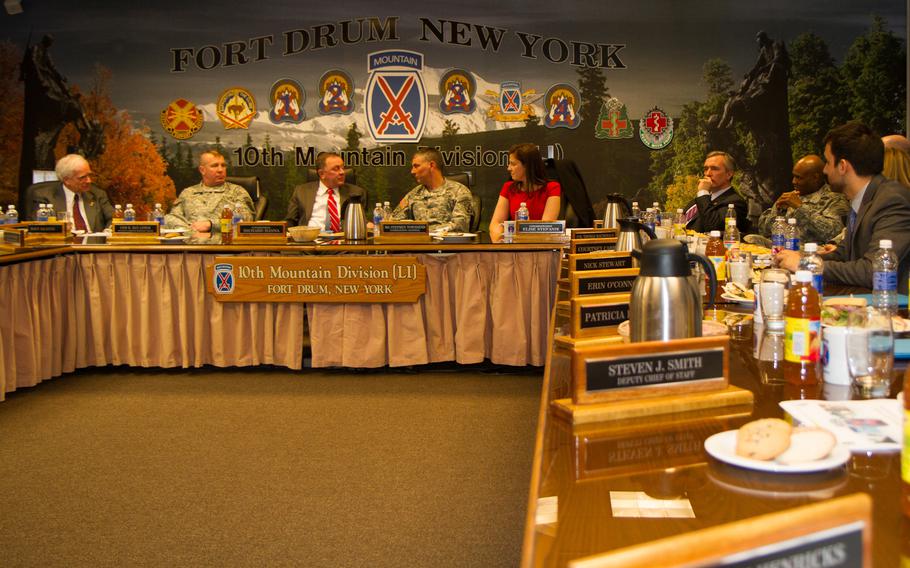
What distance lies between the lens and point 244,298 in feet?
15.6

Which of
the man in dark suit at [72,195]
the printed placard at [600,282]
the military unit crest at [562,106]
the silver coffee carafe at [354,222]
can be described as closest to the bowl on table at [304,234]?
the silver coffee carafe at [354,222]

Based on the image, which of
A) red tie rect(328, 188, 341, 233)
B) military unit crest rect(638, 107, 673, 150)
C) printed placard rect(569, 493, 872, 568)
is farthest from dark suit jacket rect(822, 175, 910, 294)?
military unit crest rect(638, 107, 673, 150)

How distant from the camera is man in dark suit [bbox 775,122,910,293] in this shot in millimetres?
3105

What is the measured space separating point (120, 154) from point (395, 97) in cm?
269

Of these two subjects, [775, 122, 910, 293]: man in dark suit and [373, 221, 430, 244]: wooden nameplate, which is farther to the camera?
[373, 221, 430, 244]: wooden nameplate

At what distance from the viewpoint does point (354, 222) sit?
505 cm

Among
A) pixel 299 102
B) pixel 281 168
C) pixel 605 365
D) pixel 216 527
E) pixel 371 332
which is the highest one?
pixel 299 102

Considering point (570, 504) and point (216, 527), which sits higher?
point (570, 504)

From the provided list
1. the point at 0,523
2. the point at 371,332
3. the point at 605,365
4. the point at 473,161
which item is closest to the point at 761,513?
the point at 605,365

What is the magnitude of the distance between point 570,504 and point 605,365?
0.36m

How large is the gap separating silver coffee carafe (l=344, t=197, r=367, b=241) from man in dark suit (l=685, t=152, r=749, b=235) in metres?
2.16

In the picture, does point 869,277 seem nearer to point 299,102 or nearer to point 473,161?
point 473,161

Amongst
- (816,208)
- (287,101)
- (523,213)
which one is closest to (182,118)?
(287,101)

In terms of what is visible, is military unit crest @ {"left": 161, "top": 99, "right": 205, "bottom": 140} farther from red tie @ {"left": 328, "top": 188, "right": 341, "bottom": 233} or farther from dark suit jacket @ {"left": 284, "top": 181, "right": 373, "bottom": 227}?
red tie @ {"left": 328, "top": 188, "right": 341, "bottom": 233}
